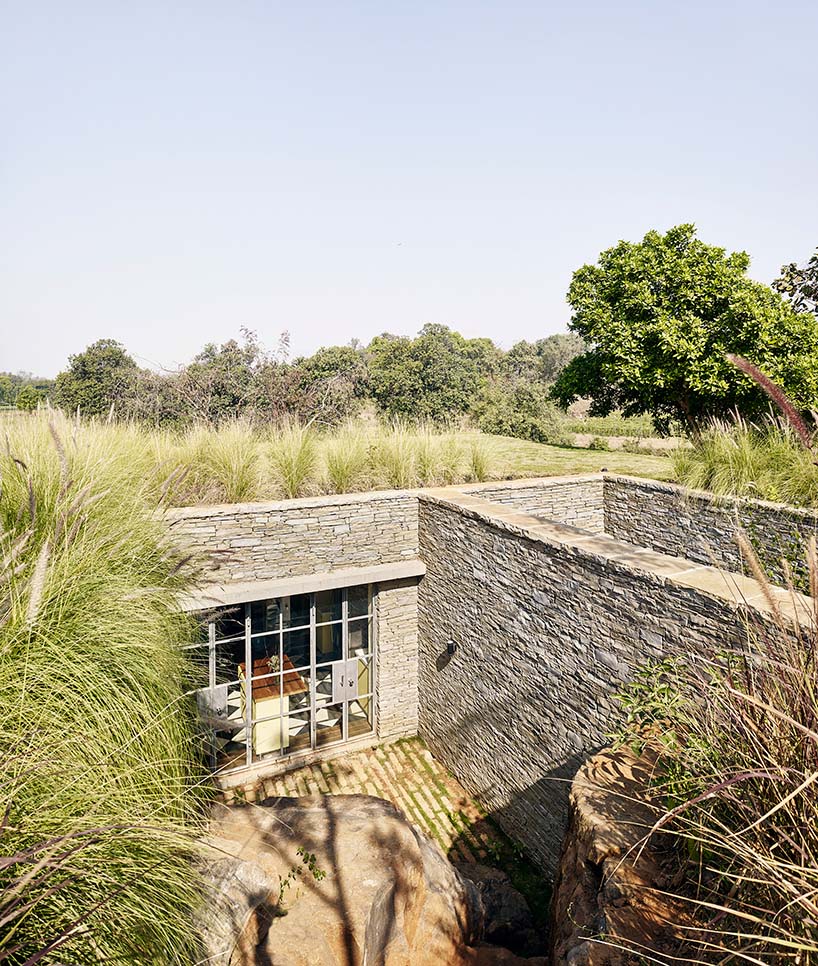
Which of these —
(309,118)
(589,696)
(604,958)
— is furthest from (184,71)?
(604,958)

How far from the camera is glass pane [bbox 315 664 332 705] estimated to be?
6839 millimetres

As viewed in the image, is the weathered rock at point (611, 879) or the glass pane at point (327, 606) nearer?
the weathered rock at point (611, 879)

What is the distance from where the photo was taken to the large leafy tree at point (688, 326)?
9.06 meters

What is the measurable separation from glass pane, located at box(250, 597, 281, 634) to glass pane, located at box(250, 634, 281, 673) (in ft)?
0.34

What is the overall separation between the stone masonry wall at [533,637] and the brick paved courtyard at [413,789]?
19 cm

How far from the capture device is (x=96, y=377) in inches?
569

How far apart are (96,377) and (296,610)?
11.6 meters

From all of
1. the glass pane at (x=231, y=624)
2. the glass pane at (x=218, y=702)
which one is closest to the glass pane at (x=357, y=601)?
the glass pane at (x=231, y=624)

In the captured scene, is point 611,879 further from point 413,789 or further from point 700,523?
point 700,523

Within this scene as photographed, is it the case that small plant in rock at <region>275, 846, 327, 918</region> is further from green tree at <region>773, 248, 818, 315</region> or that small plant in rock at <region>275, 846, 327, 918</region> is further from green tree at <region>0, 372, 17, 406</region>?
green tree at <region>773, 248, 818, 315</region>

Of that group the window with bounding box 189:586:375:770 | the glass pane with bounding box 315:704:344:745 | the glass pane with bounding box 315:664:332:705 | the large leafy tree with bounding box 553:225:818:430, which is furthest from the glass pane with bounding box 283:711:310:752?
the large leafy tree with bounding box 553:225:818:430

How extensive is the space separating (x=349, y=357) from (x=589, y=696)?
15759mm

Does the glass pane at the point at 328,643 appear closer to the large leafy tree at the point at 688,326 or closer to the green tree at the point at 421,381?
the large leafy tree at the point at 688,326

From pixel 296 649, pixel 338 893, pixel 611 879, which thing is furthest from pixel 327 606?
pixel 611 879
